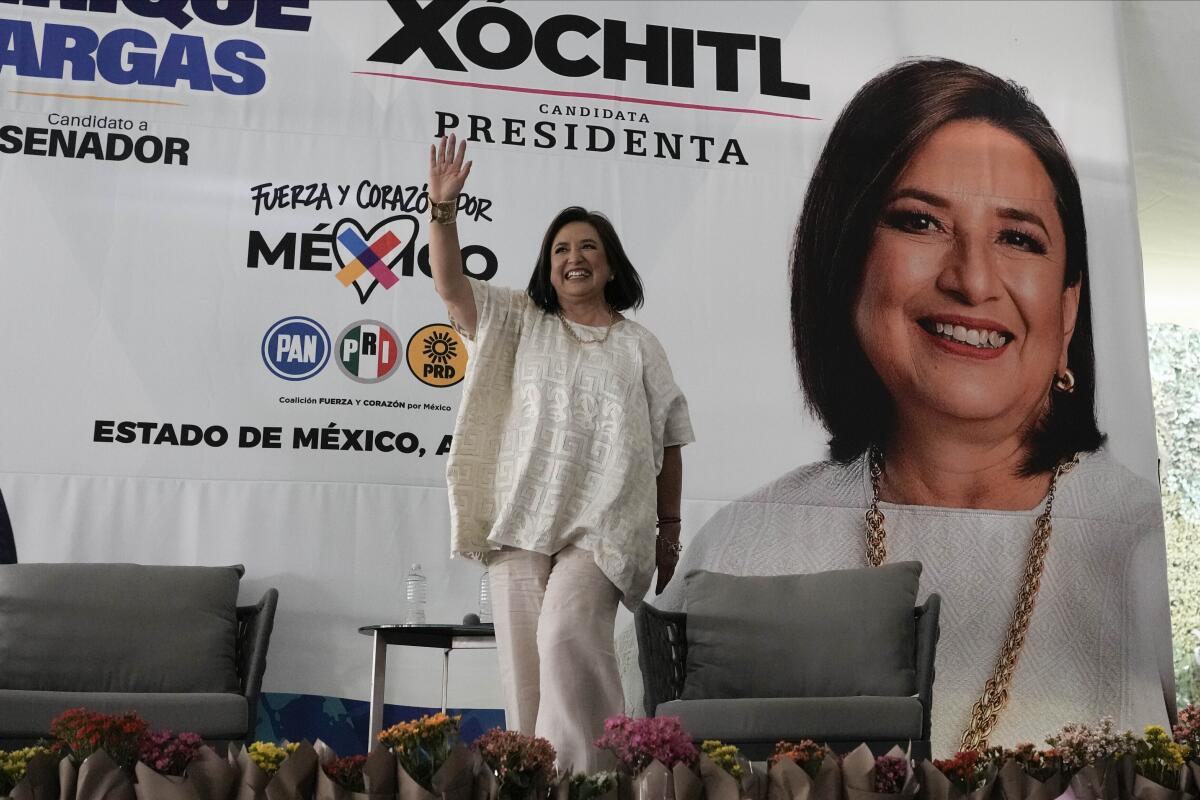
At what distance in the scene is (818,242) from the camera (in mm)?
4977

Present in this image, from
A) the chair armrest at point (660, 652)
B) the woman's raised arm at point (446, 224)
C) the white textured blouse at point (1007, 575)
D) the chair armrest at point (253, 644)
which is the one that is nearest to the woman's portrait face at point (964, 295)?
the white textured blouse at point (1007, 575)

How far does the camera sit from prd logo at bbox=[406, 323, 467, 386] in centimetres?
462

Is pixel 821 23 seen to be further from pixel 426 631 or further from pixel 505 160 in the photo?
pixel 426 631

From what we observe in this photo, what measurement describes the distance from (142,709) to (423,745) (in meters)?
2.10

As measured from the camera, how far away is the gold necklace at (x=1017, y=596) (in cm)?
463

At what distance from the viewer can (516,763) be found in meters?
1.53

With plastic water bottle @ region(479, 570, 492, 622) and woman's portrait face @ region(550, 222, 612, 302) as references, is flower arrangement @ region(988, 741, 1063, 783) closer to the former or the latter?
woman's portrait face @ region(550, 222, 612, 302)

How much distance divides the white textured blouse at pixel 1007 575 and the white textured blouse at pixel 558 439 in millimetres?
1613

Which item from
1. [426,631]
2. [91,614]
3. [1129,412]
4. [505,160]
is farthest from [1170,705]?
[91,614]

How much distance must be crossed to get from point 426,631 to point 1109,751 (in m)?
2.36

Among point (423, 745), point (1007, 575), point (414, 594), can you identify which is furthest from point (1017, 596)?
point (423, 745)

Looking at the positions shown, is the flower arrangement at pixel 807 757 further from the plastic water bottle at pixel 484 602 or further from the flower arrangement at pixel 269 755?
the plastic water bottle at pixel 484 602

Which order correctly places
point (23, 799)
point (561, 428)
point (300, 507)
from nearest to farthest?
point (23, 799) < point (561, 428) < point (300, 507)

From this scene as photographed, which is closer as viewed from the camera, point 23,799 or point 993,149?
point 23,799
